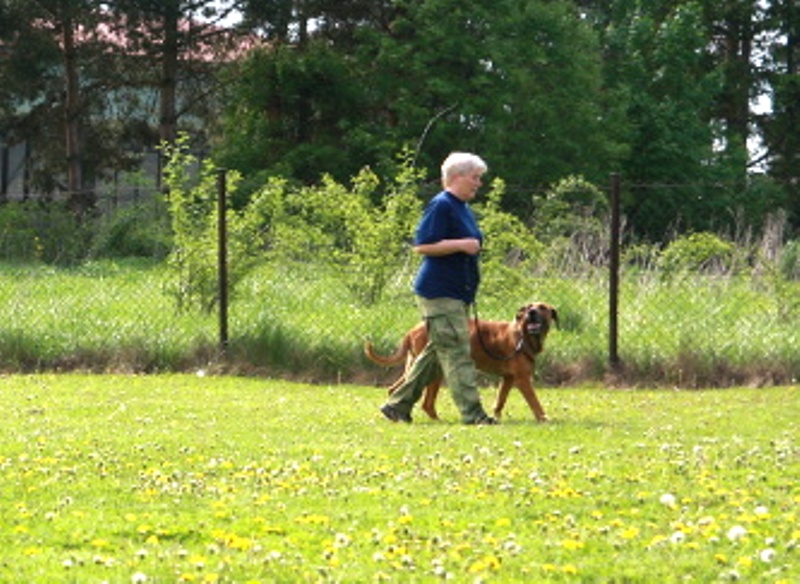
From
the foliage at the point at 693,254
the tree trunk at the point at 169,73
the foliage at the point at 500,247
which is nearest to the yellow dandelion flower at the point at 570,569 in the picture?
the foliage at the point at 500,247

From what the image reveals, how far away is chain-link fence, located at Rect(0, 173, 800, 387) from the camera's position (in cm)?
1466

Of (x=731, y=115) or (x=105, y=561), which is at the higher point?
(x=731, y=115)

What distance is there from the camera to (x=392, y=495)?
7.75 metres

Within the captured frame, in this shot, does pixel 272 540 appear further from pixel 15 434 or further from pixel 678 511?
pixel 15 434

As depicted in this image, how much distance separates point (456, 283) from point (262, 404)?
7.86 feet

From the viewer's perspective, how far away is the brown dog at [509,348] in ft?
37.2

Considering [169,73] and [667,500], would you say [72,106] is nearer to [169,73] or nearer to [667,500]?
[169,73]

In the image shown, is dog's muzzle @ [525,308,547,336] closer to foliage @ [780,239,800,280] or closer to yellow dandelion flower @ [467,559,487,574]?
yellow dandelion flower @ [467,559,487,574]

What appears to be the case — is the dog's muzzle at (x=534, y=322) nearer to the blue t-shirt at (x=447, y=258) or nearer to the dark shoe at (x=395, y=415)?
the blue t-shirt at (x=447, y=258)

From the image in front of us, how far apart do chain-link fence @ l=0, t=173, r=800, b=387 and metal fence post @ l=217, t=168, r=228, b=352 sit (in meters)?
0.03

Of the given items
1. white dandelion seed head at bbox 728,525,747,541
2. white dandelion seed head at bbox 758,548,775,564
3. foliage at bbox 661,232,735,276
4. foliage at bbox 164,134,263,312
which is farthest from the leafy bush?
white dandelion seed head at bbox 758,548,775,564

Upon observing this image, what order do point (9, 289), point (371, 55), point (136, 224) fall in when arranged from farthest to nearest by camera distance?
point (371, 55) → point (136, 224) → point (9, 289)

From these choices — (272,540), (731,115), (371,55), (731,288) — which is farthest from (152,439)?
(731,115)

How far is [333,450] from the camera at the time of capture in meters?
9.47
